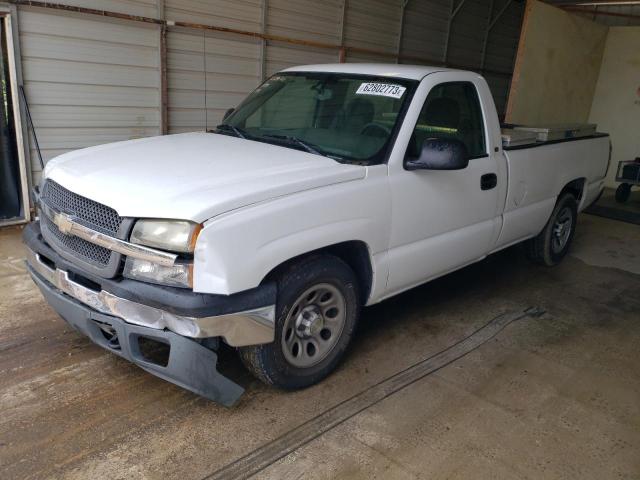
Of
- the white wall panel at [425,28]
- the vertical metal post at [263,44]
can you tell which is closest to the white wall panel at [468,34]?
the white wall panel at [425,28]

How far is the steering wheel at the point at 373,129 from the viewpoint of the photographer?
3.68m

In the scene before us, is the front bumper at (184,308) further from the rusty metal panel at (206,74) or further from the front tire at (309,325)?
the rusty metal panel at (206,74)

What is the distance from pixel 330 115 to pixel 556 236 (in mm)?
3425

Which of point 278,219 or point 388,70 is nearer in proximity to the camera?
point 278,219

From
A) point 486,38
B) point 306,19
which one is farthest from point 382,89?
point 486,38

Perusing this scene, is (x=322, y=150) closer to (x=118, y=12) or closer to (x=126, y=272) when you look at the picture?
(x=126, y=272)

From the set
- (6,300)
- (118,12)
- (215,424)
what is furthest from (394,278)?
(118,12)

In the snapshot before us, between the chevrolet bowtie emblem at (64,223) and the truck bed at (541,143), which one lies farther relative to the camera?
the truck bed at (541,143)

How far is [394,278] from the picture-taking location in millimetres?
3787

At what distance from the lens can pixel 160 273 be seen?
2.75 metres

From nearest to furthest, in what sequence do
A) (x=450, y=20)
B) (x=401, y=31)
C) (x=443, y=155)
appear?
(x=443, y=155)
(x=401, y=31)
(x=450, y=20)

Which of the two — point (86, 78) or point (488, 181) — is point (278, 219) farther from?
point (86, 78)

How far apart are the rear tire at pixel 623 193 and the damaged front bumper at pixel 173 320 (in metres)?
8.99

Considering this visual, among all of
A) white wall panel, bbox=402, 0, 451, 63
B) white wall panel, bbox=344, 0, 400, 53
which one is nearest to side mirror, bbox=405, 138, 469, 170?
white wall panel, bbox=344, 0, 400, 53
